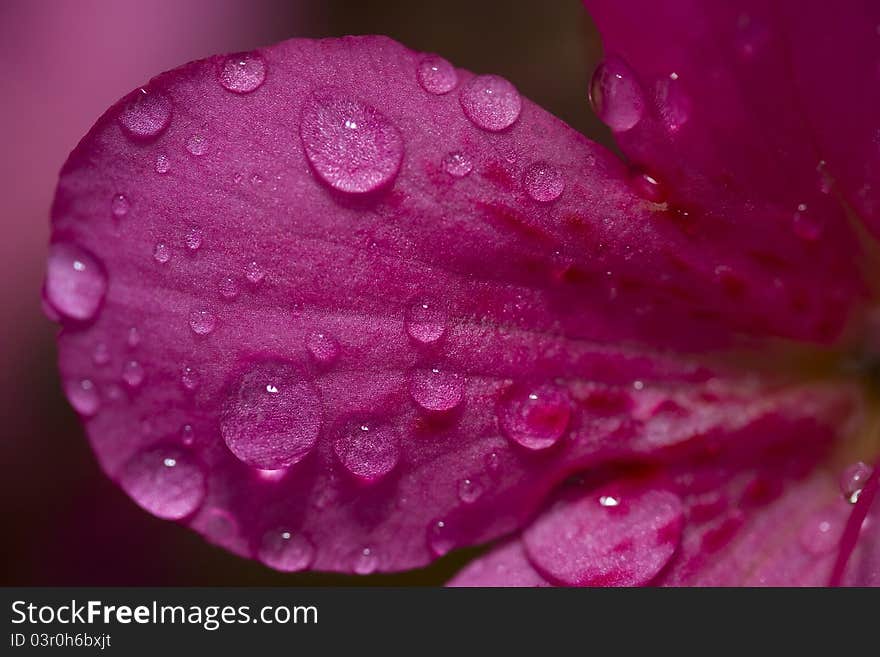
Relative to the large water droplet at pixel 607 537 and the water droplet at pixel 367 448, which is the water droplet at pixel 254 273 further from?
the large water droplet at pixel 607 537

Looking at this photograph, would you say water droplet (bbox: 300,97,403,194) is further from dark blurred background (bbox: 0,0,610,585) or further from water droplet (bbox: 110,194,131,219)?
dark blurred background (bbox: 0,0,610,585)

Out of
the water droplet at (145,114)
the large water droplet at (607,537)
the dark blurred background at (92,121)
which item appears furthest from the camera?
the dark blurred background at (92,121)

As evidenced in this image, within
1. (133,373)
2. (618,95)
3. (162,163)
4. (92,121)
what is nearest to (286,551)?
(133,373)

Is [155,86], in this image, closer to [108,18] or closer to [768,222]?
[768,222]

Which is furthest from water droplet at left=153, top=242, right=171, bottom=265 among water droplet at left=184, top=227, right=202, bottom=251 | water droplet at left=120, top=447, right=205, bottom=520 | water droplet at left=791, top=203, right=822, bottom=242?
water droplet at left=791, top=203, right=822, bottom=242

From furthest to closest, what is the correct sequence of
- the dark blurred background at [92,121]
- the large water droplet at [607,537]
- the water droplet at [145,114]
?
1. the dark blurred background at [92,121]
2. the large water droplet at [607,537]
3. the water droplet at [145,114]

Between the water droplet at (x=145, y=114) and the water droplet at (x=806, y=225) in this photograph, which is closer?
Answer: the water droplet at (x=145, y=114)

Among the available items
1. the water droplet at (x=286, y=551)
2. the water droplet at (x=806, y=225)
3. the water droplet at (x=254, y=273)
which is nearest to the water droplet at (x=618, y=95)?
the water droplet at (x=806, y=225)

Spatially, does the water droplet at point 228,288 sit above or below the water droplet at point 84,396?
above
